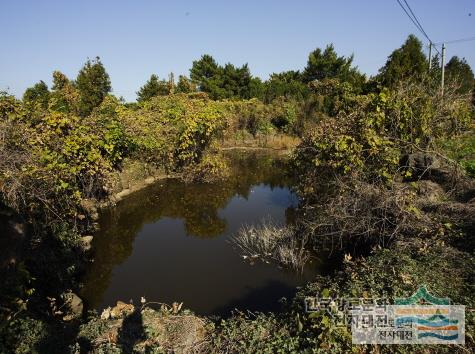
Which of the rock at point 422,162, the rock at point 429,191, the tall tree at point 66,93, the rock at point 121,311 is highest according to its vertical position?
the tall tree at point 66,93

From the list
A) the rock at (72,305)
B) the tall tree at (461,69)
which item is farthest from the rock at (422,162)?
the tall tree at (461,69)

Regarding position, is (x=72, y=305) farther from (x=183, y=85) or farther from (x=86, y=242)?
(x=183, y=85)

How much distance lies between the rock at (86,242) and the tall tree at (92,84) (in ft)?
52.9

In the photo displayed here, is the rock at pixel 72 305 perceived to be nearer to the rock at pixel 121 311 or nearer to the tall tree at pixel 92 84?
the rock at pixel 121 311

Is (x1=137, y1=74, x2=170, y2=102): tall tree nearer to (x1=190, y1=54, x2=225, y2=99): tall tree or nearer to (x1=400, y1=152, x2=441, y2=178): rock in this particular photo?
(x1=190, y1=54, x2=225, y2=99): tall tree

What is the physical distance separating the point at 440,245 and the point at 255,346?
14.5 feet

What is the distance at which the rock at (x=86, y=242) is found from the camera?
978 centimetres

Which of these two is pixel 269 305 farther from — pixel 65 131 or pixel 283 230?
pixel 65 131

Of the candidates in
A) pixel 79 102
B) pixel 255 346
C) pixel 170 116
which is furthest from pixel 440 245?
Answer: pixel 79 102

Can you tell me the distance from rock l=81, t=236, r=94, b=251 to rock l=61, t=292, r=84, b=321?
275 cm

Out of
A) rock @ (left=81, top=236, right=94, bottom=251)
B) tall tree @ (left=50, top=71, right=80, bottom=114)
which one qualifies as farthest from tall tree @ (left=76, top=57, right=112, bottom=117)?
rock @ (left=81, top=236, right=94, bottom=251)

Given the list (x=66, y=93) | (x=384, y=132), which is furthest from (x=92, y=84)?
(x=384, y=132)

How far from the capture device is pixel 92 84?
25078 mm

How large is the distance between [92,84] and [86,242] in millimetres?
18402
